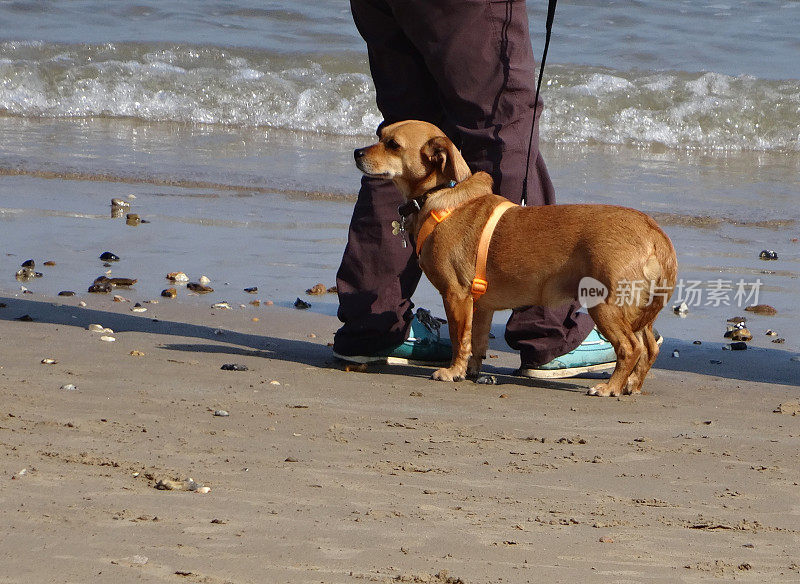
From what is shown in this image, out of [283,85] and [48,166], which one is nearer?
[48,166]

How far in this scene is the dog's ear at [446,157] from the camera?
4410 millimetres

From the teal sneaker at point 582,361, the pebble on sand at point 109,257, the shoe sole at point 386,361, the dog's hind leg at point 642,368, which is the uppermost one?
the dog's hind leg at point 642,368

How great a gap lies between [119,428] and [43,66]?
1156 centimetres

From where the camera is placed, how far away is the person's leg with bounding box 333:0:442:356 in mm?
4668

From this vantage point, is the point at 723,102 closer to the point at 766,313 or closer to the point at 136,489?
the point at 766,313

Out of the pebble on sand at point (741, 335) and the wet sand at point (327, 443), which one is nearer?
the wet sand at point (327, 443)

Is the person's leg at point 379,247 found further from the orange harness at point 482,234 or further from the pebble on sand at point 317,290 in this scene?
the pebble on sand at point 317,290

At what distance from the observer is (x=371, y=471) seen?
3.03 metres

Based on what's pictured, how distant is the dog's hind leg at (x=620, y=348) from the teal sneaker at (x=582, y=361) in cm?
22

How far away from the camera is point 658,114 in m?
12.3

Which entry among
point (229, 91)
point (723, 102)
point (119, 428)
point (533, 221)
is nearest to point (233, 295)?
point (533, 221)

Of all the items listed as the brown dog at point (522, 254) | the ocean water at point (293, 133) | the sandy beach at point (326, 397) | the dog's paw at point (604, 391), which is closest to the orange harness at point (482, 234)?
the brown dog at point (522, 254)

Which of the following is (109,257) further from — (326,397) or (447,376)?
(326,397)

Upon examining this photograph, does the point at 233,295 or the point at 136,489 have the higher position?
the point at 136,489
